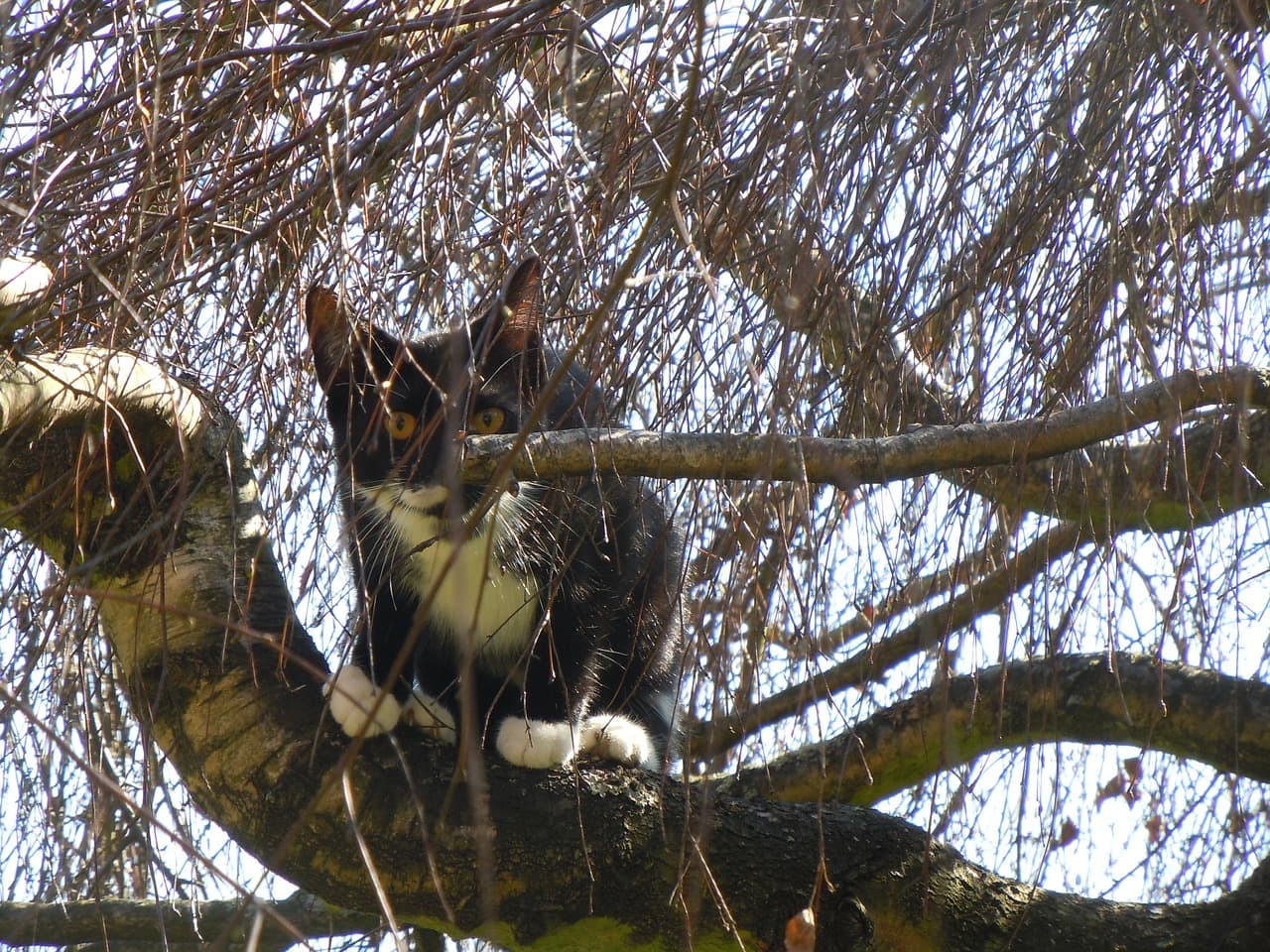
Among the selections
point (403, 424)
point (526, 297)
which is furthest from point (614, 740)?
point (526, 297)

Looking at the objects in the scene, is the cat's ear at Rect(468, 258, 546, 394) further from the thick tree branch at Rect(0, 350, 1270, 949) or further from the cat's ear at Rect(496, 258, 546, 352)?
the thick tree branch at Rect(0, 350, 1270, 949)

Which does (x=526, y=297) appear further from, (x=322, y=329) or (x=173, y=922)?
(x=173, y=922)

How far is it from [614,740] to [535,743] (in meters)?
0.27

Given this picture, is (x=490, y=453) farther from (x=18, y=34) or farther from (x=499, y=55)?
(x=18, y=34)

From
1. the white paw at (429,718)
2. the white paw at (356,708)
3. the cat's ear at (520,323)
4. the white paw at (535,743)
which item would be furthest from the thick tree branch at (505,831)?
the cat's ear at (520,323)

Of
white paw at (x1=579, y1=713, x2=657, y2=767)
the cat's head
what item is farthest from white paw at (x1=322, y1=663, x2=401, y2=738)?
white paw at (x1=579, y1=713, x2=657, y2=767)

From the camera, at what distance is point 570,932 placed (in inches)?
76.8

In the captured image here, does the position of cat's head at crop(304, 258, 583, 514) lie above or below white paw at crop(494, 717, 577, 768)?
above

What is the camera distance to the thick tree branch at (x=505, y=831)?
192 cm

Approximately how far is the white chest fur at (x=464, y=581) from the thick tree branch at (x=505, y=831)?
0.59 m

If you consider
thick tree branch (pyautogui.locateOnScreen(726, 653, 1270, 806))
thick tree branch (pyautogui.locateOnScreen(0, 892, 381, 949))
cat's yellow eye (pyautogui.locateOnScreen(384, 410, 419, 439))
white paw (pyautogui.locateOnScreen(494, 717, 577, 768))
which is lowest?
thick tree branch (pyautogui.locateOnScreen(0, 892, 381, 949))

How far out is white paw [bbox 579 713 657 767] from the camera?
262 centimetres

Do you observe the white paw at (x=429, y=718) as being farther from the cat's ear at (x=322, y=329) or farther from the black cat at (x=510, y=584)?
the cat's ear at (x=322, y=329)

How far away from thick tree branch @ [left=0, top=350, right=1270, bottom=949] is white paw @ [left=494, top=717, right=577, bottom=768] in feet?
0.98
